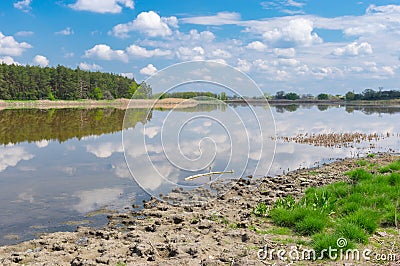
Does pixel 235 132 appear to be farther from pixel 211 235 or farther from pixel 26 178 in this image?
pixel 26 178

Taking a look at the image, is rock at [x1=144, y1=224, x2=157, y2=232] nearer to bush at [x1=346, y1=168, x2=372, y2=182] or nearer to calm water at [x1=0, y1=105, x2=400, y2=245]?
calm water at [x1=0, y1=105, x2=400, y2=245]

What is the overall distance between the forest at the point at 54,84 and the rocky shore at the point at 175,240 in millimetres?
88289

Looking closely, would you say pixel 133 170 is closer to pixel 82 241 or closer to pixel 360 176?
pixel 82 241

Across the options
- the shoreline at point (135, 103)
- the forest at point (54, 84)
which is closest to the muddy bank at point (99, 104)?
the shoreline at point (135, 103)

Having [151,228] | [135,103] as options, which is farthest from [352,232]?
[135,103]

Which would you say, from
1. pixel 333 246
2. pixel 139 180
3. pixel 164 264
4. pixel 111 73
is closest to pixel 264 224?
pixel 333 246

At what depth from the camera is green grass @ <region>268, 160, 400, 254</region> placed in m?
7.43

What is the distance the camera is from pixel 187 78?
1079cm

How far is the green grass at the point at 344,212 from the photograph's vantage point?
24.4ft

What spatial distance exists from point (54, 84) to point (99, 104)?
14862 millimetres

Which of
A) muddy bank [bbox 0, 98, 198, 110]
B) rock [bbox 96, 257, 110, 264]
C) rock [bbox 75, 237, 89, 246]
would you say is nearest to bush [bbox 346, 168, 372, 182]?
muddy bank [bbox 0, 98, 198, 110]

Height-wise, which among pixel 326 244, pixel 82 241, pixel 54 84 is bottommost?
pixel 82 241

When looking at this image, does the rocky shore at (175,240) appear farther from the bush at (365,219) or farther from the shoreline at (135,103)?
the shoreline at (135,103)

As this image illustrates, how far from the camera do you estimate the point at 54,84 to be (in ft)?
380
